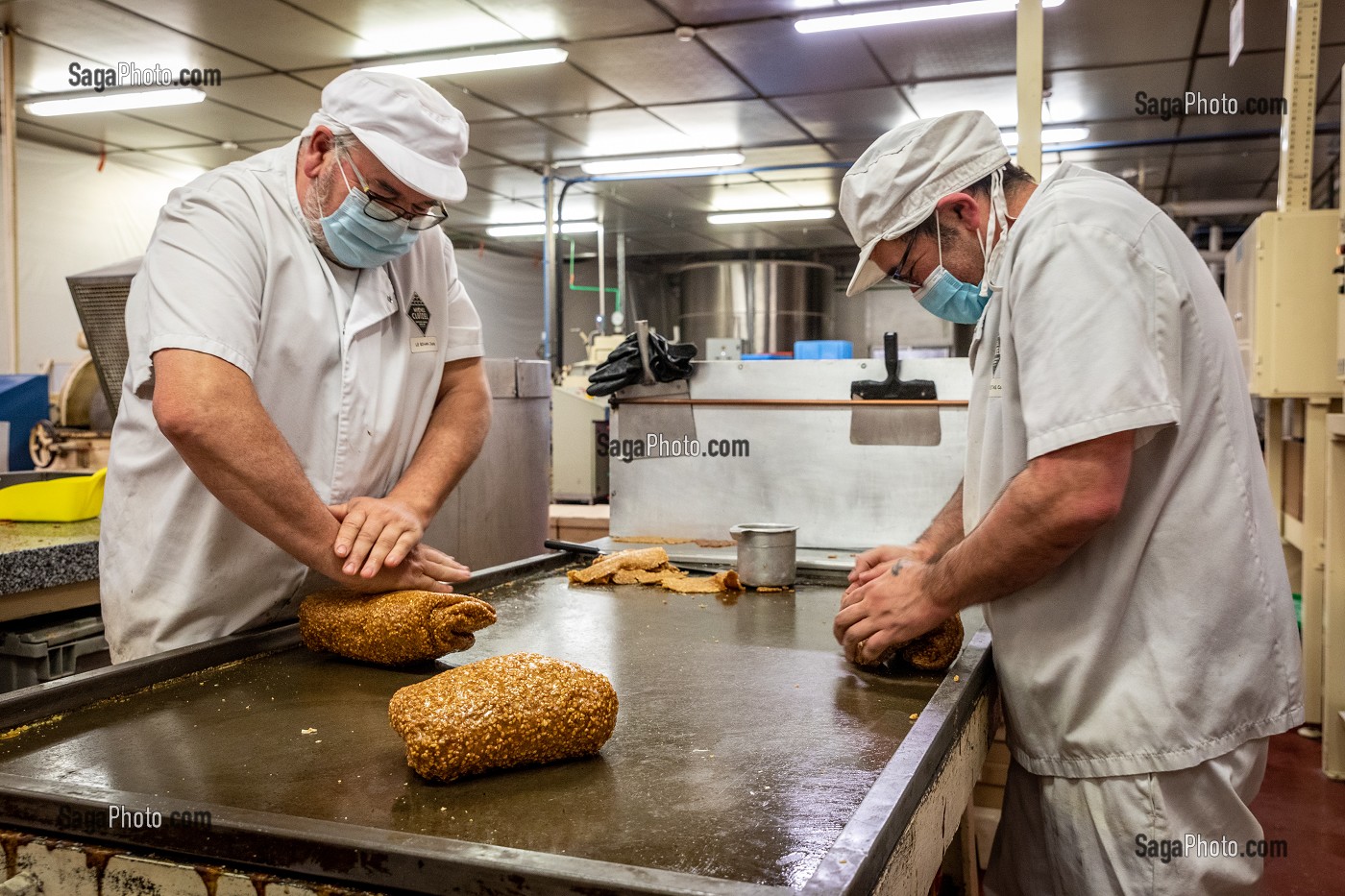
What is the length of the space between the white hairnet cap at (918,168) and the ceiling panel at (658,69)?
4396 millimetres

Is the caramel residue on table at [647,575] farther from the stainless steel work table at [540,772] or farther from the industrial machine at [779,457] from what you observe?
the industrial machine at [779,457]

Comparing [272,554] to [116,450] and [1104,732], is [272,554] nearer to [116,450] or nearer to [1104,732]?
[116,450]

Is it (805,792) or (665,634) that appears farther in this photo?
(665,634)

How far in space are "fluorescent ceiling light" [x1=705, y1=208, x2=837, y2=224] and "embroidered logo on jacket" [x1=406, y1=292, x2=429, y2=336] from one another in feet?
28.7

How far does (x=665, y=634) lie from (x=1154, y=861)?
30.3 inches

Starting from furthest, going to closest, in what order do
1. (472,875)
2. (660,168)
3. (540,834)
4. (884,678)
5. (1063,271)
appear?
(660,168) → (884,678) → (1063,271) → (540,834) → (472,875)

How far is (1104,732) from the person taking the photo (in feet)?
4.25

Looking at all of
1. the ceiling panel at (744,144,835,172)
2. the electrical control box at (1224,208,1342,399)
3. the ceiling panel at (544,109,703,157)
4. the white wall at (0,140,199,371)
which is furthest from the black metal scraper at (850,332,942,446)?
the white wall at (0,140,199,371)

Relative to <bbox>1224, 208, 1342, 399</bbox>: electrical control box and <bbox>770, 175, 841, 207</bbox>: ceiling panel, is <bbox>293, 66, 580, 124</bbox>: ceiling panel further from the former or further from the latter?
<bbox>1224, 208, 1342, 399</bbox>: electrical control box

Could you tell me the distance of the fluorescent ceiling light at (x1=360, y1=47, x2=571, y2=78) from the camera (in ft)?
19.0

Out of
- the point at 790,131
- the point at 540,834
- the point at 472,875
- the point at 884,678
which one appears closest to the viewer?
the point at 472,875

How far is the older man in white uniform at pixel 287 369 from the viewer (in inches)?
57.9

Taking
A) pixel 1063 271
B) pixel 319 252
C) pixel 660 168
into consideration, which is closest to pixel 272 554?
pixel 319 252

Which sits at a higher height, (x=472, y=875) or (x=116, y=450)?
(x=116, y=450)
